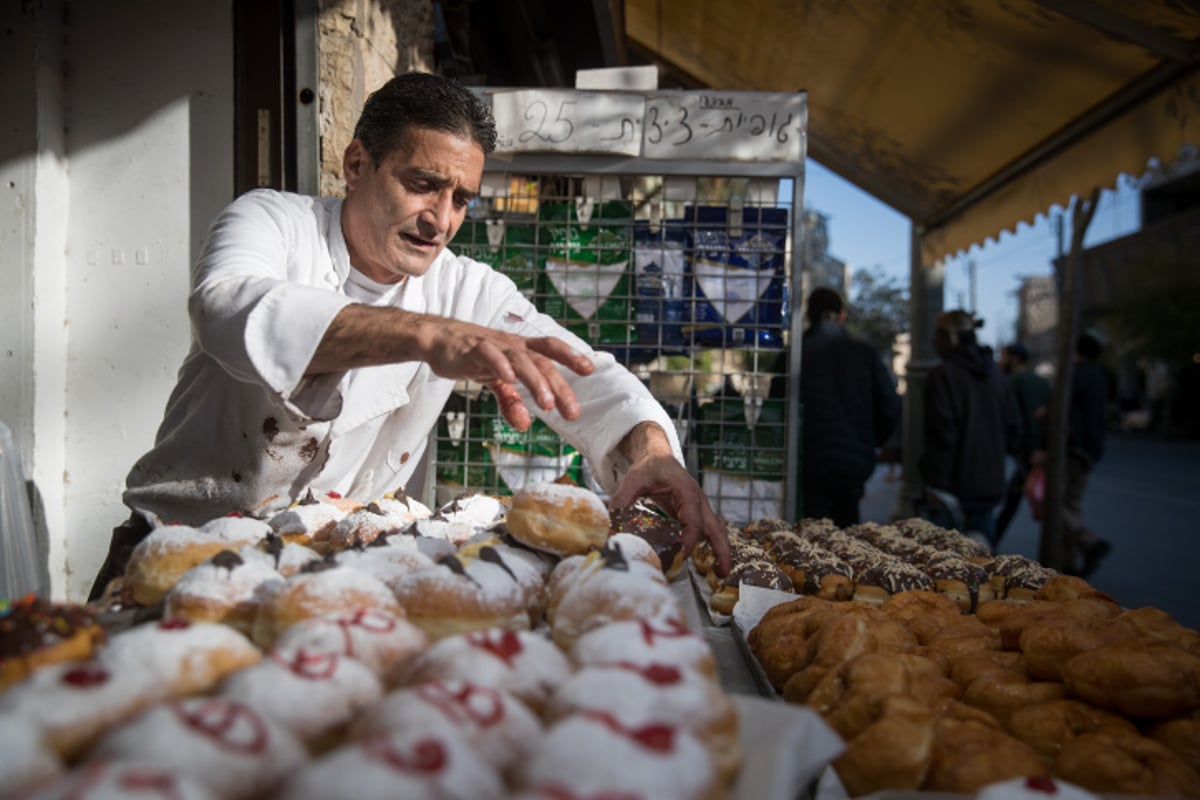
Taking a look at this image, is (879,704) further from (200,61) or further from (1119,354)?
(1119,354)

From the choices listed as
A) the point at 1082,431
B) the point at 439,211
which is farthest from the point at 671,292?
the point at 1082,431

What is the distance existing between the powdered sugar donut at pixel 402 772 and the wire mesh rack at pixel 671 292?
249 cm

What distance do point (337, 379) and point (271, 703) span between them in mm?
972

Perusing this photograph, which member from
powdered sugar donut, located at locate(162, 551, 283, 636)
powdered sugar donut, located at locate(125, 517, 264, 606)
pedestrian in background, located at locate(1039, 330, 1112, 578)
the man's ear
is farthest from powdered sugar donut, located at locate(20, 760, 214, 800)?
pedestrian in background, located at locate(1039, 330, 1112, 578)

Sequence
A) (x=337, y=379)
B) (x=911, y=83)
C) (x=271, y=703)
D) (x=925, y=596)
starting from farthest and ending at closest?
(x=911, y=83), (x=925, y=596), (x=337, y=379), (x=271, y=703)

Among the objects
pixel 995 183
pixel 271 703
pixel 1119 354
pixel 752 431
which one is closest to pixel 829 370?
pixel 995 183

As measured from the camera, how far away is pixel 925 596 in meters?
1.84

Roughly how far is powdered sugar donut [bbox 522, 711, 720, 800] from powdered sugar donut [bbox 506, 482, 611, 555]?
0.70 metres

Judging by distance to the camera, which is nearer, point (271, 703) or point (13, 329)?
point (271, 703)

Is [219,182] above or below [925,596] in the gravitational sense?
above

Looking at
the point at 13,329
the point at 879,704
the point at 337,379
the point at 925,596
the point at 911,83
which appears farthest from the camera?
the point at 911,83

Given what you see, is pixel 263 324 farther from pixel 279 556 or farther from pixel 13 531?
pixel 13 531

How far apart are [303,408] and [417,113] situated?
93 centimetres

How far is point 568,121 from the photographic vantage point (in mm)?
3111
